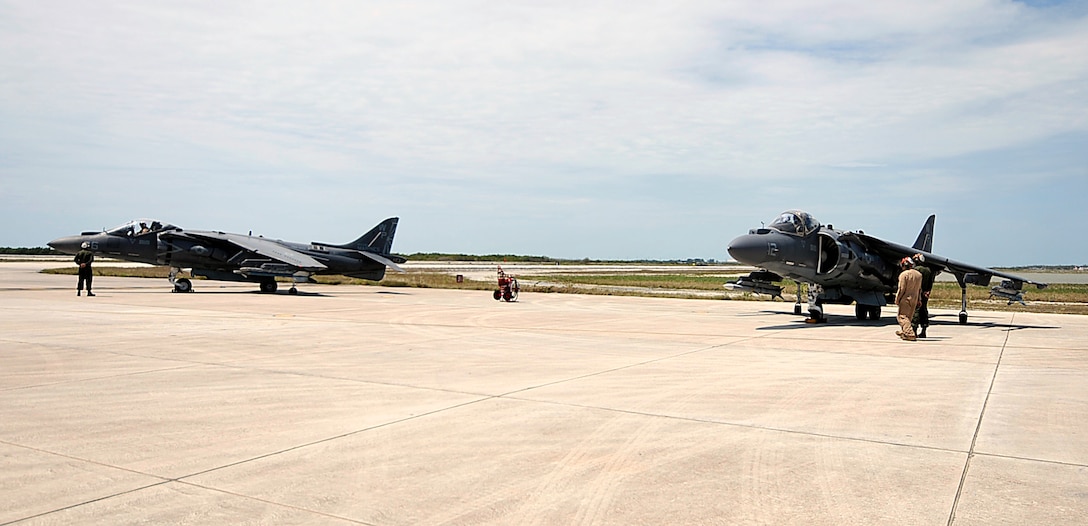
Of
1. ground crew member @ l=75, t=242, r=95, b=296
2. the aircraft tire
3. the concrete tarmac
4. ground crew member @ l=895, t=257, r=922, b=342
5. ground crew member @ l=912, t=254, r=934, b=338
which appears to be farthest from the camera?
the aircraft tire

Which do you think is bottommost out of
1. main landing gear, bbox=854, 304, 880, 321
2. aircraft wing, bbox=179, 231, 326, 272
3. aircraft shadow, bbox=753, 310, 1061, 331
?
aircraft shadow, bbox=753, 310, 1061, 331

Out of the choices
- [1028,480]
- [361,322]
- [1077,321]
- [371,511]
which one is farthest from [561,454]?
[1077,321]

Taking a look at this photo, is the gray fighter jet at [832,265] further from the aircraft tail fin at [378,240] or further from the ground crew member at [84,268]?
the ground crew member at [84,268]

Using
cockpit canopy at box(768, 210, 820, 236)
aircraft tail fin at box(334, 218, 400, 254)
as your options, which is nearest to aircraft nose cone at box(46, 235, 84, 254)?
aircraft tail fin at box(334, 218, 400, 254)

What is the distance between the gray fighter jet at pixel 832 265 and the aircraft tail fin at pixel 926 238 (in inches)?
172

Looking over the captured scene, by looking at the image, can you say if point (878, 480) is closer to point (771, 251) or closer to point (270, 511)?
point (270, 511)

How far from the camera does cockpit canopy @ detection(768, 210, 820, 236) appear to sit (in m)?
19.8

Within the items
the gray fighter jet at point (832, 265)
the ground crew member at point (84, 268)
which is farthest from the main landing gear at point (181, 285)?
the gray fighter jet at point (832, 265)

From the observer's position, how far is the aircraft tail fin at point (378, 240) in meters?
35.7

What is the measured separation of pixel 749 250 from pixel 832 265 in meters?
3.18

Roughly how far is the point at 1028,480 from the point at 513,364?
6.87 meters

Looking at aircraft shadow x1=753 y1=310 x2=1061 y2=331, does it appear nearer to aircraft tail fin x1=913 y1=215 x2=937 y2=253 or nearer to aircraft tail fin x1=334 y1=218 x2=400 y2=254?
aircraft tail fin x1=913 y1=215 x2=937 y2=253

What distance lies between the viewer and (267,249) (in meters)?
30.5

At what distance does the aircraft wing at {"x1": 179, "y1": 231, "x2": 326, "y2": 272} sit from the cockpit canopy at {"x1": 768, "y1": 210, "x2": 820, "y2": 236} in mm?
18316
